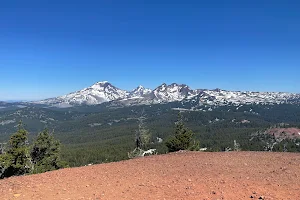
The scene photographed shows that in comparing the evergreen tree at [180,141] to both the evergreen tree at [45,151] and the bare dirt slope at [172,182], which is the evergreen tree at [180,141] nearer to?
the evergreen tree at [45,151]

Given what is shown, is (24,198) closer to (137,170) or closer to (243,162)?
(137,170)

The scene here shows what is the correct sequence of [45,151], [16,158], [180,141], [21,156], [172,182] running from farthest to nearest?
[180,141]
[45,151]
[21,156]
[16,158]
[172,182]

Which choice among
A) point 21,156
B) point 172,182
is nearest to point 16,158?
point 21,156

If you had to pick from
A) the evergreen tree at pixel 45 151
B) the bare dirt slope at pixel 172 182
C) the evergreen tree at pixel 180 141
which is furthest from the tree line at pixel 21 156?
the evergreen tree at pixel 180 141

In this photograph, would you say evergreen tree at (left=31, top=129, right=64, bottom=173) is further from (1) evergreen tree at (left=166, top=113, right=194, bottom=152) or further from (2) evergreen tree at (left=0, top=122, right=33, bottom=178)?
(1) evergreen tree at (left=166, top=113, right=194, bottom=152)

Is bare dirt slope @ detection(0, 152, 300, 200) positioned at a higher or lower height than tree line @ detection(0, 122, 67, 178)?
higher

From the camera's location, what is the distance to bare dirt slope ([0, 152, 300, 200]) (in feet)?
40.0

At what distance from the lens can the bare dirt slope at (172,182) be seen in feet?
40.0

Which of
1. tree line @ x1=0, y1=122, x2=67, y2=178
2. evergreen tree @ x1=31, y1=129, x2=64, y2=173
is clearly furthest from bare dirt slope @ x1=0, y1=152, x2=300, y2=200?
evergreen tree @ x1=31, y1=129, x2=64, y2=173

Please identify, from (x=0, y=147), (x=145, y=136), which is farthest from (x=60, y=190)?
(x=145, y=136)

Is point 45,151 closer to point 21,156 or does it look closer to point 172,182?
point 21,156

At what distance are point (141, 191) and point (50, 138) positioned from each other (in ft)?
115

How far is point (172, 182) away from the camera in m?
13.9

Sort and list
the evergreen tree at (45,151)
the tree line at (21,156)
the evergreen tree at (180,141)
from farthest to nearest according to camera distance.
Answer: the evergreen tree at (180,141)
the evergreen tree at (45,151)
the tree line at (21,156)
